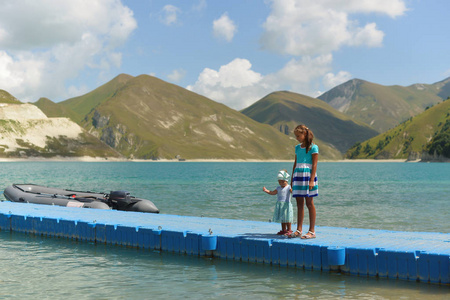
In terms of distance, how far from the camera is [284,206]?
15.4 m

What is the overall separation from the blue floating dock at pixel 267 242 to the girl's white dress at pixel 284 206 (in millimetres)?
Result: 692

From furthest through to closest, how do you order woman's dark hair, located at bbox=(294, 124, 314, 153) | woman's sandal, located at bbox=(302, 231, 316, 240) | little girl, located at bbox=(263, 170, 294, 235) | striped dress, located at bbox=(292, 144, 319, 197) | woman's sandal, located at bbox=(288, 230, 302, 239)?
woman's sandal, located at bbox=(288, 230, 302, 239)
woman's sandal, located at bbox=(302, 231, 316, 240)
little girl, located at bbox=(263, 170, 294, 235)
striped dress, located at bbox=(292, 144, 319, 197)
woman's dark hair, located at bbox=(294, 124, 314, 153)

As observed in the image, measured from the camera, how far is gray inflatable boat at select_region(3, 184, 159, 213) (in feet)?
91.9

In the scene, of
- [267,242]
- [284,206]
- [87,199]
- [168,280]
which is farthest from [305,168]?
[87,199]

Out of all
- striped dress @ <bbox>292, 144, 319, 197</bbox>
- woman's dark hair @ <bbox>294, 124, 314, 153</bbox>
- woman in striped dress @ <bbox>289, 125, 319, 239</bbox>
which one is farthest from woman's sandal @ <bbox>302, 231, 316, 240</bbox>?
woman's dark hair @ <bbox>294, 124, 314, 153</bbox>

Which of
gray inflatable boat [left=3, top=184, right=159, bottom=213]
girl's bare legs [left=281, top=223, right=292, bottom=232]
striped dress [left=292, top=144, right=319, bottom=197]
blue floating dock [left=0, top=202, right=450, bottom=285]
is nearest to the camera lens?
blue floating dock [left=0, top=202, right=450, bottom=285]

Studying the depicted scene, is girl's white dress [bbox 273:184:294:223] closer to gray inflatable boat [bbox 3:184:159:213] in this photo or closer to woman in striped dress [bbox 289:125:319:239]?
woman in striped dress [bbox 289:125:319:239]

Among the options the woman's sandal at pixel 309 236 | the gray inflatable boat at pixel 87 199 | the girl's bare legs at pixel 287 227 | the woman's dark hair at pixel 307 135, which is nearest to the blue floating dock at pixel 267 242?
the woman's sandal at pixel 309 236

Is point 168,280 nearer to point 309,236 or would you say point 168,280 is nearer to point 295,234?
point 295,234

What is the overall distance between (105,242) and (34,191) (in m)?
18.1

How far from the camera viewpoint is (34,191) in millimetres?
35906

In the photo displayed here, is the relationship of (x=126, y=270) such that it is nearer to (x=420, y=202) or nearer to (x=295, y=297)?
(x=295, y=297)

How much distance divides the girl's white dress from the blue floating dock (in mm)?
692

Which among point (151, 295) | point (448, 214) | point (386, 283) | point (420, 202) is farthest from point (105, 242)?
point (420, 202)
